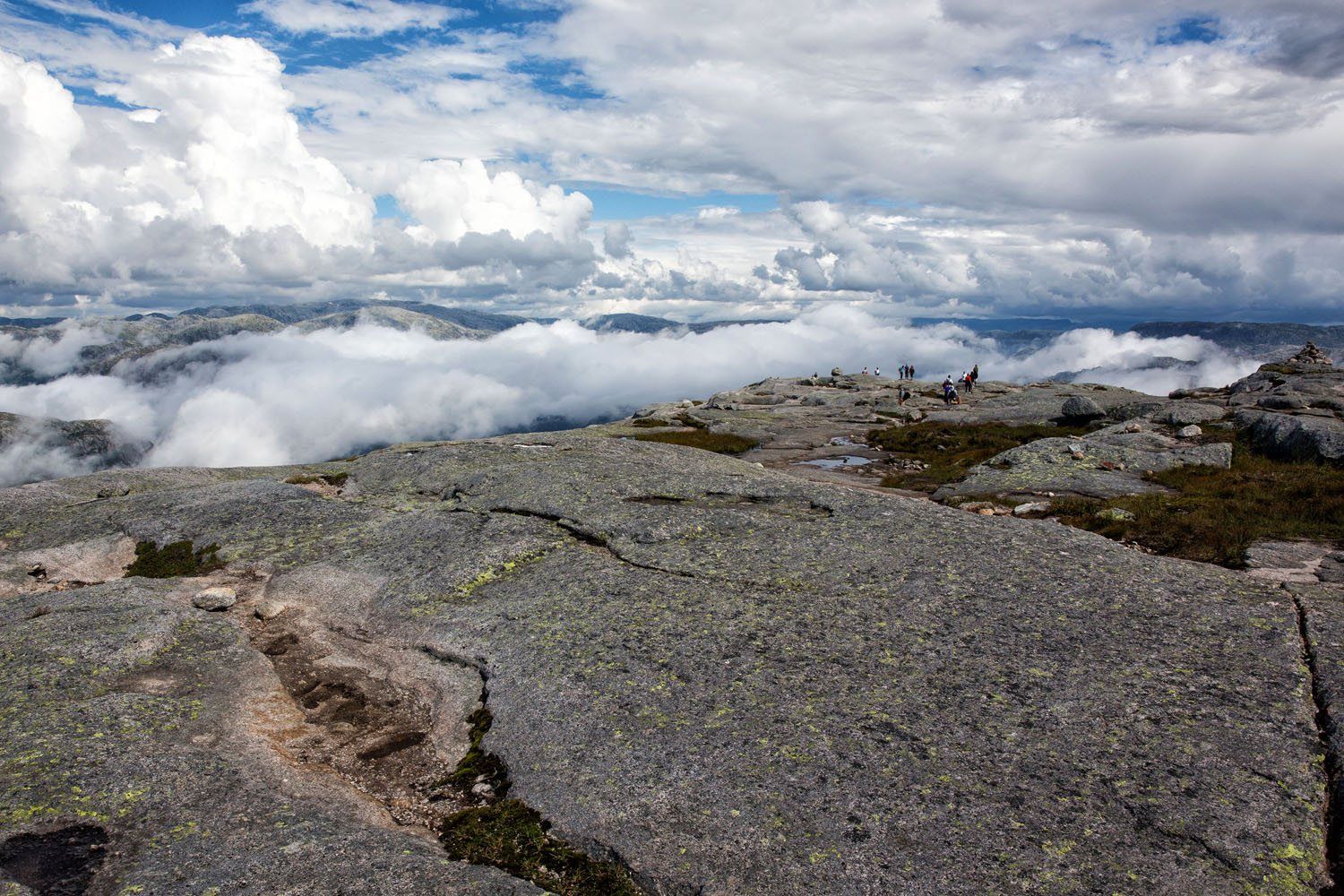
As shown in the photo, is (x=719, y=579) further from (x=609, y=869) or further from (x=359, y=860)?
(x=359, y=860)

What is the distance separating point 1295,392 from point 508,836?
80148mm

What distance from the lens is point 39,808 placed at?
1061 cm

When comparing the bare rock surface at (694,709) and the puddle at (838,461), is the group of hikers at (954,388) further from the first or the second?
the bare rock surface at (694,709)

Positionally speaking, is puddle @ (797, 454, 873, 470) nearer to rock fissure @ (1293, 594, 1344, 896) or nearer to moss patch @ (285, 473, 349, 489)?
moss patch @ (285, 473, 349, 489)

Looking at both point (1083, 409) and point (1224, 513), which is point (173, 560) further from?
point (1083, 409)

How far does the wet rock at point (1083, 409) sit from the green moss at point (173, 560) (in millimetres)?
66708

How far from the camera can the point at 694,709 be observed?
13062mm

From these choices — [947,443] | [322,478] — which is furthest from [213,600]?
[947,443]

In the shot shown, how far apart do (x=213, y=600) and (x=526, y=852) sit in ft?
45.5

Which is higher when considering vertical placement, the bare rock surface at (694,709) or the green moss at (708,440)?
the bare rock surface at (694,709)

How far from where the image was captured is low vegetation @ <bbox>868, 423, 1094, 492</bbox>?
44125 millimetres

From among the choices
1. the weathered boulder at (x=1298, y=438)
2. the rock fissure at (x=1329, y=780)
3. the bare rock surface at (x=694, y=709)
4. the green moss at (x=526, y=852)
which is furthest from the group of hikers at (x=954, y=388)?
the green moss at (x=526, y=852)

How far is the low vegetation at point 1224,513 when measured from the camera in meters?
24.1

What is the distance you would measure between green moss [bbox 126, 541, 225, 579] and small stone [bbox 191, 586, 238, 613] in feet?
11.1
